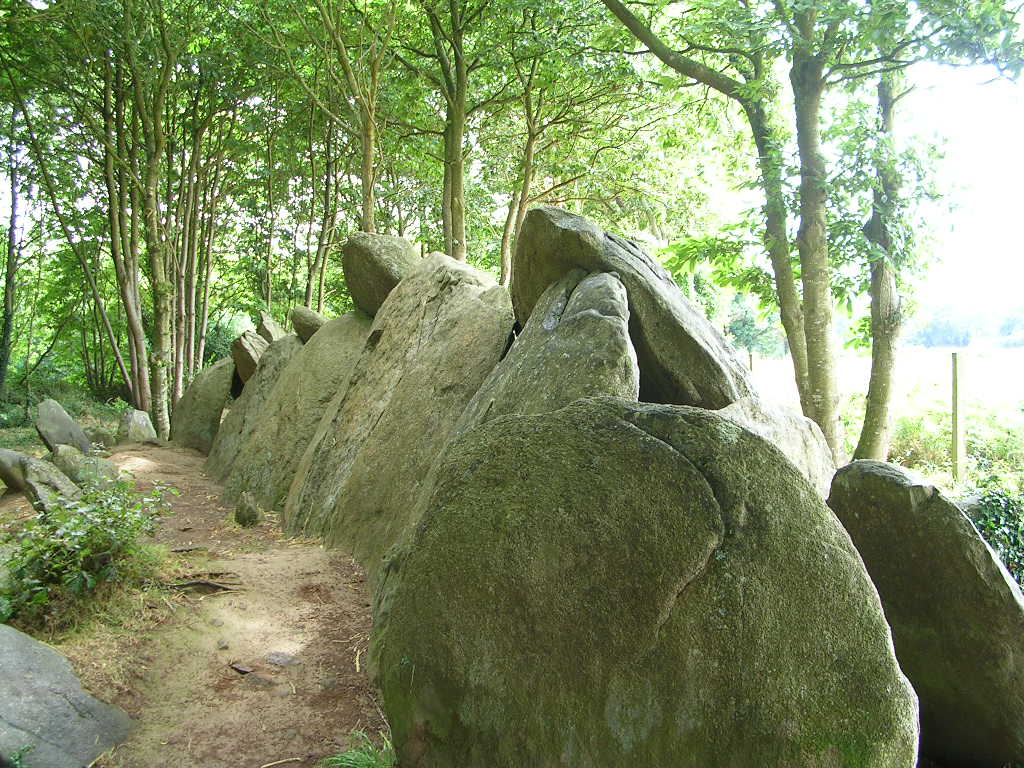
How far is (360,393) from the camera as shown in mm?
8125

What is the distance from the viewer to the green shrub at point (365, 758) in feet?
10.2

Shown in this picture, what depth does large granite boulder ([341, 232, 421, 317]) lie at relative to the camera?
33.0ft

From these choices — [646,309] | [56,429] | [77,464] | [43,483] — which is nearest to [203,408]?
[56,429]

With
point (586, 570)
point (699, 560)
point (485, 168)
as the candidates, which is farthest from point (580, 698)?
point (485, 168)

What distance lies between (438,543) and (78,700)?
193 cm

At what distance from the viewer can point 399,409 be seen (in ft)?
22.5

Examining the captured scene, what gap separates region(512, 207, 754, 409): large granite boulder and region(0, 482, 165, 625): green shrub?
3500 mm

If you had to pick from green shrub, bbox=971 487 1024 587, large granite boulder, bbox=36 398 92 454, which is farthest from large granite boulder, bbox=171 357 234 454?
green shrub, bbox=971 487 1024 587

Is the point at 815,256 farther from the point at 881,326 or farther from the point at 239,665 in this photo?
the point at 239,665

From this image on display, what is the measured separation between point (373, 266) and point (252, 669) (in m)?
6.78

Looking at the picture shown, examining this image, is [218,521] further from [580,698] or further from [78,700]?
[580,698]

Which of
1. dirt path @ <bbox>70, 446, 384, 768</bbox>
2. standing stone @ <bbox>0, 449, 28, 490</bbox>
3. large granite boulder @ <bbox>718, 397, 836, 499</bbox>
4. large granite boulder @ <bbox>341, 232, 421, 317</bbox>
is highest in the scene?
large granite boulder @ <bbox>341, 232, 421, 317</bbox>

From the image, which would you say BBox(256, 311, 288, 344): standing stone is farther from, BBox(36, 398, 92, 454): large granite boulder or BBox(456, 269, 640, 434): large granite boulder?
BBox(456, 269, 640, 434): large granite boulder

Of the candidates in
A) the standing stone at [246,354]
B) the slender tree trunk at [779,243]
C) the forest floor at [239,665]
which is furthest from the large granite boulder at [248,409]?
the slender tree trunk at [779,243]
